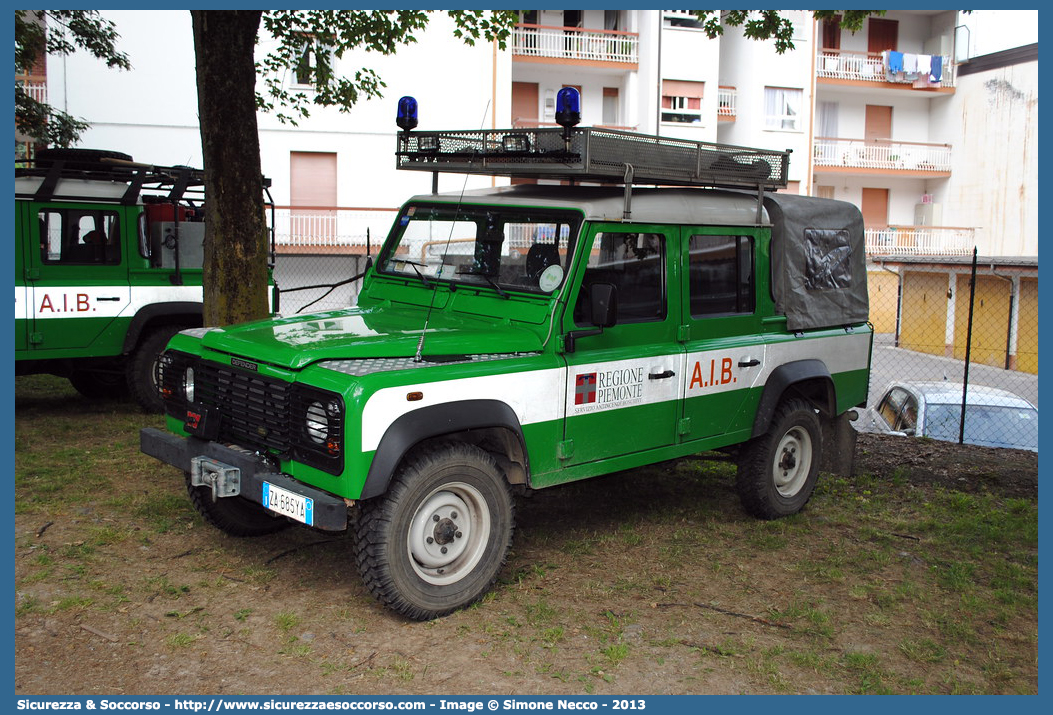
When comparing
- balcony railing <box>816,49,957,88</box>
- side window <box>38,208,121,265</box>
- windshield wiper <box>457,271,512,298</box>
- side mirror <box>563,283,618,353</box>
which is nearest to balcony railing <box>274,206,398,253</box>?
side window <box>38,208,121,265</box>

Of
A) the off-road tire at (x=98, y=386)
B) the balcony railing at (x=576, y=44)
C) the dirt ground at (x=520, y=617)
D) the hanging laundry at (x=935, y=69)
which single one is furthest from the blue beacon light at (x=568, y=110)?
the hanging laundry at (x=935, y=69)

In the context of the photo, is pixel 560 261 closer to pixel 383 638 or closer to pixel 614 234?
pixel 614 234

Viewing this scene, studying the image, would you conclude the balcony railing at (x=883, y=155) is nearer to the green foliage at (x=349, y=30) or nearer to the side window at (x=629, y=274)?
the green foliage at (x=349, y=30)

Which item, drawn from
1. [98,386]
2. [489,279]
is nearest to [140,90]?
[98,386]

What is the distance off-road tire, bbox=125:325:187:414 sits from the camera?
31.8 ft

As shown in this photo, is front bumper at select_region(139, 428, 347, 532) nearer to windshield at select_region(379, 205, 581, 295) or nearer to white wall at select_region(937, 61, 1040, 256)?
windshield at select_region(379, 205, 581, 295)

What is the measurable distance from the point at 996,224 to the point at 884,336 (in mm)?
9892

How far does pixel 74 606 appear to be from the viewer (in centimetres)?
487

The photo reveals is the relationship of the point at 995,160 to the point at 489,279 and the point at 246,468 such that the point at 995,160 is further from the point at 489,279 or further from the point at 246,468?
the point at 246,468

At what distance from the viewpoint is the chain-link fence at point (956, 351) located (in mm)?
10570

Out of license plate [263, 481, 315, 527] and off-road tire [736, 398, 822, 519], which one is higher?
A: license plate [263, 481, 315, 527]

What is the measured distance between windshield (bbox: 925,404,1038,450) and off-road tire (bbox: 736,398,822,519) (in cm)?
423

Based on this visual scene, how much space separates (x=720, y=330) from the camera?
613 centimetres

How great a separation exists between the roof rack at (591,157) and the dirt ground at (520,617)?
2277 millimetres
